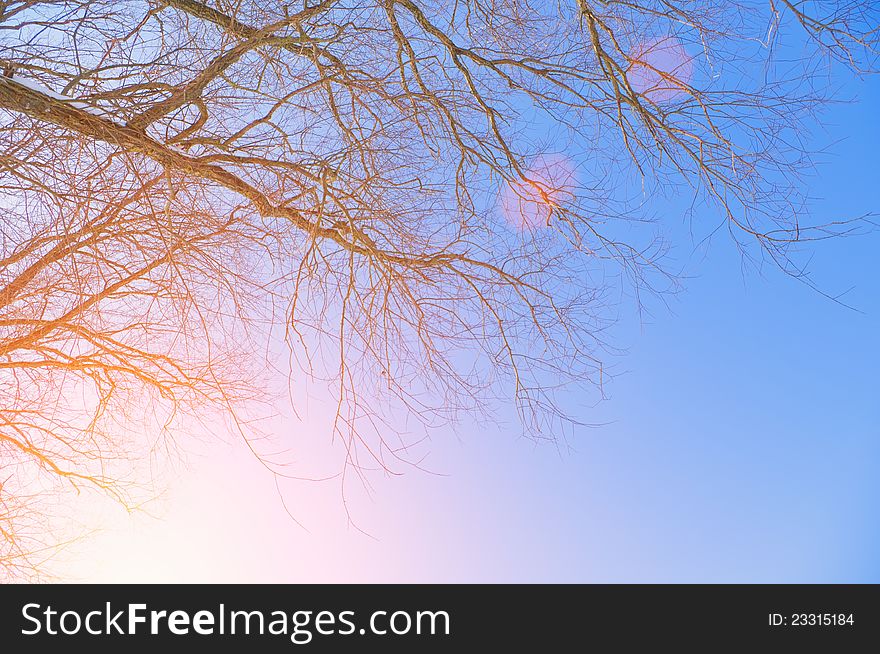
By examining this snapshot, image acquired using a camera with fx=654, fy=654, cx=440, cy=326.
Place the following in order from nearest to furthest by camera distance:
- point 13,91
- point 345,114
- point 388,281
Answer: point 13,91, point 388,281, point 345,114

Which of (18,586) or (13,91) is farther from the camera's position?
(18,586)

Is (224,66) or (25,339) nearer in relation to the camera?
(224,66)

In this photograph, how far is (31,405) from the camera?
3824 mm

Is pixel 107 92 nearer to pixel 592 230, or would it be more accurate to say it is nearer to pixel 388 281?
pixel 388 281

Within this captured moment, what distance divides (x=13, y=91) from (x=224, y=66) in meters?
0.77

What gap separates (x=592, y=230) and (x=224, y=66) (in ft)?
5.40

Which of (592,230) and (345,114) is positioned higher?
(345,114)

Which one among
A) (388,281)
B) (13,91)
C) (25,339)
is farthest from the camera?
(25,339)

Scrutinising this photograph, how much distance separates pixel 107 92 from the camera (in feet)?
8.50

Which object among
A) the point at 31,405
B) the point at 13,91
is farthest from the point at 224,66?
the point at 31,405

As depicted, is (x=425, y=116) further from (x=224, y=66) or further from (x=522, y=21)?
(x=224, y=66)

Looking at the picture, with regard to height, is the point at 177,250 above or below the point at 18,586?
above

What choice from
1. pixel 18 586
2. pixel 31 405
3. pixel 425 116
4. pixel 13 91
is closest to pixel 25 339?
pixel 31 405

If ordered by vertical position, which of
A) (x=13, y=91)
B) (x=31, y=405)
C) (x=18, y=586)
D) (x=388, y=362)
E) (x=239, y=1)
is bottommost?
(x=18, y=586)
